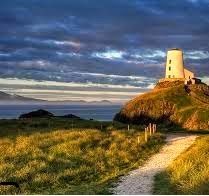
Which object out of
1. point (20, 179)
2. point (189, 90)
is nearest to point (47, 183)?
point (20, 179)

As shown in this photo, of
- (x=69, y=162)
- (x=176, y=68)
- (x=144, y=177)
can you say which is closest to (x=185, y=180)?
(x=144, y=177)

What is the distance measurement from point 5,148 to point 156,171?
1378 centimetres

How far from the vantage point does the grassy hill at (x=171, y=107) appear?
83.0 m

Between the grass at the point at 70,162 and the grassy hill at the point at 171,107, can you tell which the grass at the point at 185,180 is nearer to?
the grass at the point at 70,162

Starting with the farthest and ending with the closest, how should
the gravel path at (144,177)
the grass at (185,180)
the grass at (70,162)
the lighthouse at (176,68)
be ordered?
the lighthouse at (176,68)
the grass at (70,162)
the gravel path at (144,177)
the grass at (185,180)

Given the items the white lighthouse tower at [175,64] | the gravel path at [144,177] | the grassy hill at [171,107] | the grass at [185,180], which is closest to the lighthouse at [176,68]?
the white lighthouse tower at [175,64]

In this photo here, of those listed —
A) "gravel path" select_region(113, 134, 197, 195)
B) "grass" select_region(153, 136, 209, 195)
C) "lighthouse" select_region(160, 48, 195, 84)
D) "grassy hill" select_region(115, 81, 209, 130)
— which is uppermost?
"lighthouse" select_region(160, 48, 195, 84)

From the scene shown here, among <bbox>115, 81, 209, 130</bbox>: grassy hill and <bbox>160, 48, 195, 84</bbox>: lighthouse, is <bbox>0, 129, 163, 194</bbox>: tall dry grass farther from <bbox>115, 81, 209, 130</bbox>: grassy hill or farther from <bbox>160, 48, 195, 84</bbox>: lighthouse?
<bbox>160, 48, 195, 84</bbox>: lighthouse

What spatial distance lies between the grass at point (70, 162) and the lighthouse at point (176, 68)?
2750 inches

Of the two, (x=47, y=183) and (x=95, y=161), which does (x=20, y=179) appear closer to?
(x=47, y=183)

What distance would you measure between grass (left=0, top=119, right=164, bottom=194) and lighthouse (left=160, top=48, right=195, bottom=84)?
6984cm

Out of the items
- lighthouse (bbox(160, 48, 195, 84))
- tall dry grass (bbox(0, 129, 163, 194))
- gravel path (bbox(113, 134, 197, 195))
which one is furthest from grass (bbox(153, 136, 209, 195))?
lighthouse (bbox(160, 48, 195, 84))

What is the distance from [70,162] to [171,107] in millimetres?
62184

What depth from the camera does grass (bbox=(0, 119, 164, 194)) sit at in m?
24.4
